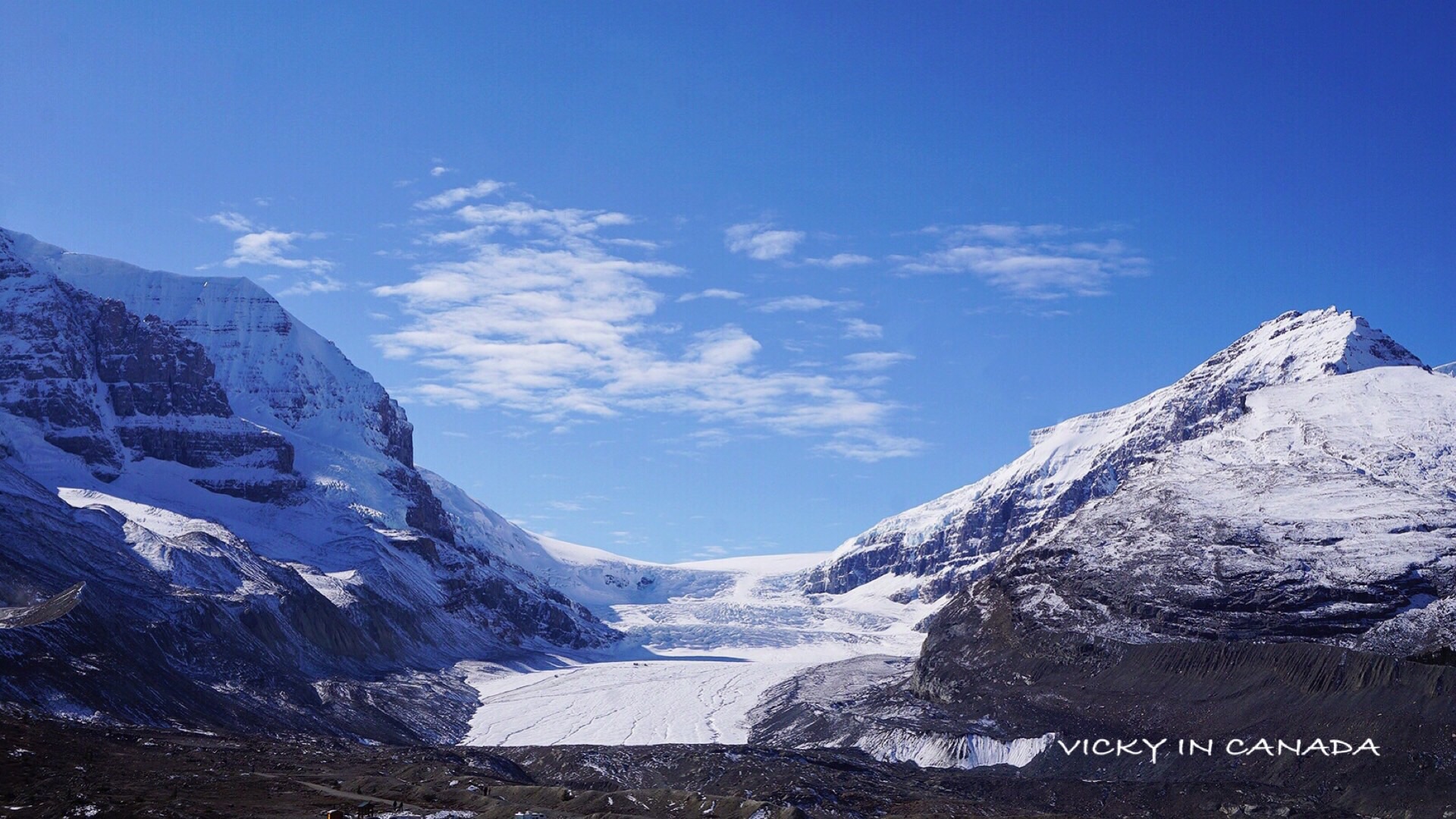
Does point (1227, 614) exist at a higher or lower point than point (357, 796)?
higher

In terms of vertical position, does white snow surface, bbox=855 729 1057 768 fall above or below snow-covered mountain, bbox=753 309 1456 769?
below

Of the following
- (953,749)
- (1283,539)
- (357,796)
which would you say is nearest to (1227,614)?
(1283,539)

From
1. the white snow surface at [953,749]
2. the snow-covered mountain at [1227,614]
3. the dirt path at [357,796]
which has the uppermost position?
the snow-covered mountain at [1227,614]

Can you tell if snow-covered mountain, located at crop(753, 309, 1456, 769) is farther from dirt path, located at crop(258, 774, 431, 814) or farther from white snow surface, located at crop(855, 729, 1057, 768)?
dirt path, located at crop(258, 774, 431, 814)

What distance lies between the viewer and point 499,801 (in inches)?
3398

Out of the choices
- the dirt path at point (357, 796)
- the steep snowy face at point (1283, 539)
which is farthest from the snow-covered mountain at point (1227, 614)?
the dirt path at point (357, 796)

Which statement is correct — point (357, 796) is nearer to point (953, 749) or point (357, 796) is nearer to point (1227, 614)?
point (953, 749)

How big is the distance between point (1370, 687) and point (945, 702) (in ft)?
150

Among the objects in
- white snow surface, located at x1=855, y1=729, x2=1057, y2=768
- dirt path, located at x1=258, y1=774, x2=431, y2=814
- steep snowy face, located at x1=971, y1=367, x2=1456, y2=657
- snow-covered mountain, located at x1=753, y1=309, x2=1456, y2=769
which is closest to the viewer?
dirt path, located at x1=258, y1=774, x2=431, y2=814

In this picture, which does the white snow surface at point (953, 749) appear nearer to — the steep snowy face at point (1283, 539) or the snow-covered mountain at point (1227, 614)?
the snow-covered mountain at point (1227, 614)

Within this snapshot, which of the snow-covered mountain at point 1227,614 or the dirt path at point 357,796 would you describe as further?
the snow-covered mountain at point 1227,614

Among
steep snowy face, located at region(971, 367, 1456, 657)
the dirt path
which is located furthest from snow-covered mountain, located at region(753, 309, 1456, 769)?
the dirt path

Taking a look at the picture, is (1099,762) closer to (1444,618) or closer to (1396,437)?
(1444,618)

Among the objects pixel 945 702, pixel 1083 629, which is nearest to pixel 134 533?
pixel 945 702
